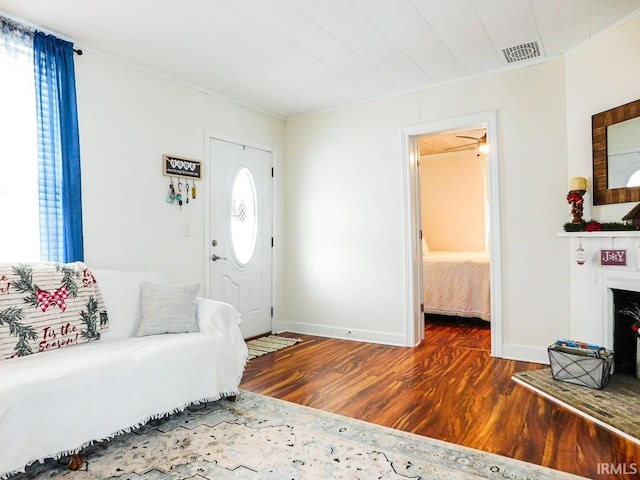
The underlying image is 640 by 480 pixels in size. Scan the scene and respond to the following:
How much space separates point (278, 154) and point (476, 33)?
8.19 ft

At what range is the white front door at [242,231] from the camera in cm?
407

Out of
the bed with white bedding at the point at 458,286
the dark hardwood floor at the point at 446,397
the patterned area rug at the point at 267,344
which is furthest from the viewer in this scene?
the bed with white bedding at the point at 458,286

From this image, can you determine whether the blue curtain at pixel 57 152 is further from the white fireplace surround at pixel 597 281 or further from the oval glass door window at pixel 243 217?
the white fireplace surround at pixel 597 281

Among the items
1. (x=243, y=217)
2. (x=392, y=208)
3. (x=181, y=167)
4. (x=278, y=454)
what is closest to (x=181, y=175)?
(x=181, y=167)

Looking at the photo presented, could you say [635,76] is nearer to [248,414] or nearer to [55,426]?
[248,414]

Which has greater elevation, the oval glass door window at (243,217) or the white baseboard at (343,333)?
the oval glass door window at (243,217)

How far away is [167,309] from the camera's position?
271 cm

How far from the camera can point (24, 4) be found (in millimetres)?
2484

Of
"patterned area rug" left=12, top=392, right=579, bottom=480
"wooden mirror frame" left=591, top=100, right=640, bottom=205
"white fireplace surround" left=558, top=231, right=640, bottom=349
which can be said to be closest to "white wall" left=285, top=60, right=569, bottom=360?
"white fireplace surround" left=558, top=231, right=640, bottom=349

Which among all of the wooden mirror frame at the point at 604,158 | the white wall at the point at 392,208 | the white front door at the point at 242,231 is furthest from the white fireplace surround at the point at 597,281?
the white front door at the point at 242,231

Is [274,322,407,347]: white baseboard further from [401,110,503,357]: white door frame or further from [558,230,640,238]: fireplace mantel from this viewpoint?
[558,230,640,238]: fireplace mantel

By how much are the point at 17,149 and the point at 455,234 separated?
6.11m

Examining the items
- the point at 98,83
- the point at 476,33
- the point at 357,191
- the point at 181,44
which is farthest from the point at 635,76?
the point at 98,83

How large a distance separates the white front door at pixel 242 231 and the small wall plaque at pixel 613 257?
122 inches
